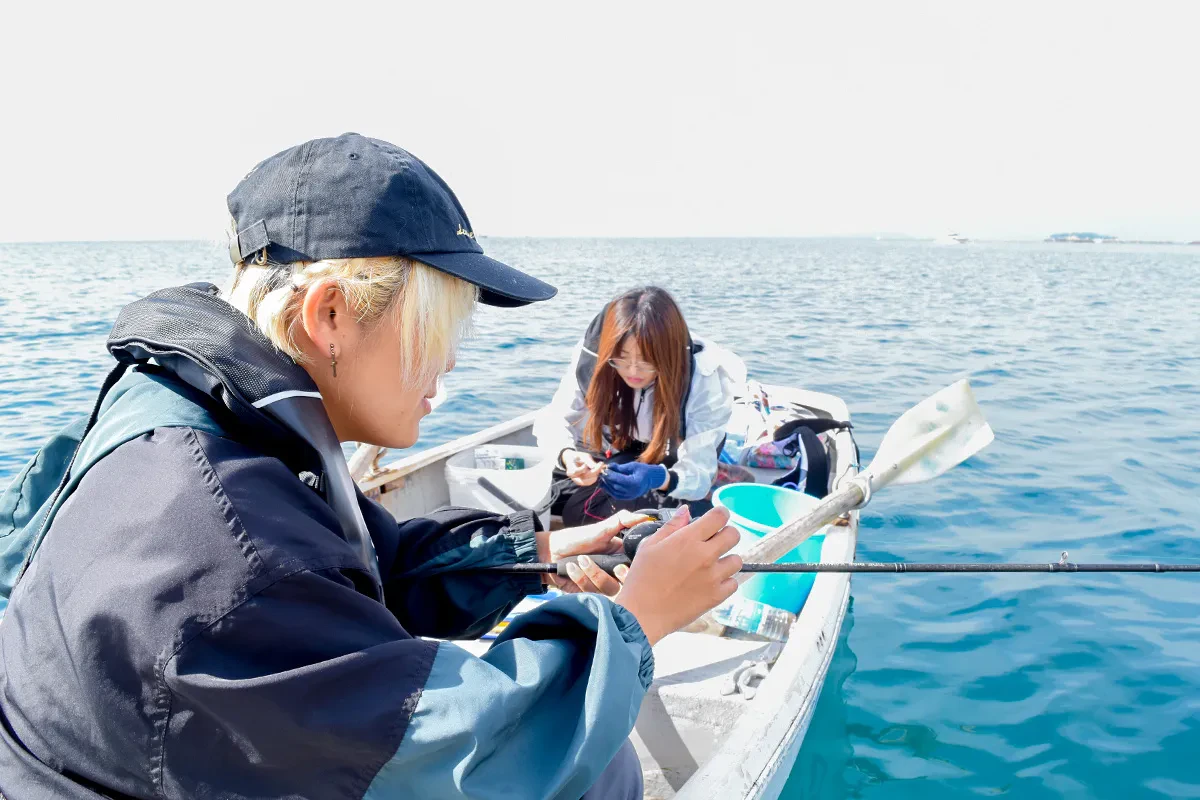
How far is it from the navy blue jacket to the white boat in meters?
1.20

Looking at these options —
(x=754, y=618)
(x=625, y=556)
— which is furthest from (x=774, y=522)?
(x=625, y=556)

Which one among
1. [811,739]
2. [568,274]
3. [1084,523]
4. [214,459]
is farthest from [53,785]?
[568,274]

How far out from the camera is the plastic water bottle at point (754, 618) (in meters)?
3.20

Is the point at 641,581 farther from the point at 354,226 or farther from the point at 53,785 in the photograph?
the point at 53,785

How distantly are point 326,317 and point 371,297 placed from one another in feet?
0.32

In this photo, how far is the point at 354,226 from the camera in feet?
4.46

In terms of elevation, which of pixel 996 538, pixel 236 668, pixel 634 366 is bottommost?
pixel 996 538

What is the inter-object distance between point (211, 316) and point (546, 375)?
11132 millimetres

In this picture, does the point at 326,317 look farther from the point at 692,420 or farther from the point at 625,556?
the point at 692,420

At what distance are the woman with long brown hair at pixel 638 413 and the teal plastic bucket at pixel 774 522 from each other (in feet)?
1.64

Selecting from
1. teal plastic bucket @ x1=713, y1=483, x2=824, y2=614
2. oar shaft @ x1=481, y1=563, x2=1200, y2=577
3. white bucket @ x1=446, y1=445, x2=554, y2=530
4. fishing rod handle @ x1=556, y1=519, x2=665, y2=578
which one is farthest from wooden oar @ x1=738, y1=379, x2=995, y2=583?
white bucket @ x1=446, y1=445, x2=554, y2=530

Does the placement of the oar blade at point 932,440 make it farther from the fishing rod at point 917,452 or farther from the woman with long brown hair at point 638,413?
the woman with long brown hair at point 638,413

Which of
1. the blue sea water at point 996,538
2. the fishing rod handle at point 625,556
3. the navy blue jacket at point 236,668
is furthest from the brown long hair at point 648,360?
the navy blue jacket at point 236,668

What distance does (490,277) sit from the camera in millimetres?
1502
